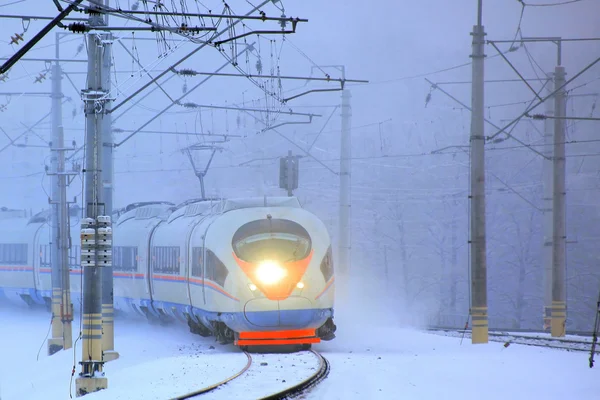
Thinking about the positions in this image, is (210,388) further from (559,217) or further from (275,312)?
(559,217)

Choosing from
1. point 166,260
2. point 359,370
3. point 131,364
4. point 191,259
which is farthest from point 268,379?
point 166,260

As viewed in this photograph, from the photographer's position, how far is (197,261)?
21.8 meters

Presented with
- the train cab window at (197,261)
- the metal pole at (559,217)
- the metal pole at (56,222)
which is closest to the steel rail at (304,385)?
the train cab window at (197,261)

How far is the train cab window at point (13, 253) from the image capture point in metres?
37.8

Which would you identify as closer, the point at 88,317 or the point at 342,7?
the point at 88,317

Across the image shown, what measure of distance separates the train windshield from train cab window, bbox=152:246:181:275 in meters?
4.10

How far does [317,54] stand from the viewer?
4823 inches

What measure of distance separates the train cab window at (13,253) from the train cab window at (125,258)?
860cm

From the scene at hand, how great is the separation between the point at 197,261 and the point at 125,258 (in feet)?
26.6

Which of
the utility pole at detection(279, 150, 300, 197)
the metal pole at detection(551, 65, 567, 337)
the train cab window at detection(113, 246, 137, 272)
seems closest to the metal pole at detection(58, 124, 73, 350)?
the train cab window at detection(113, 246, 137, 272)

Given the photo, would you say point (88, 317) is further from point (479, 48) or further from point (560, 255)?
point (560, 255)

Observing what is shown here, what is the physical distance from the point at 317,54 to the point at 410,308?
61168 millimetres

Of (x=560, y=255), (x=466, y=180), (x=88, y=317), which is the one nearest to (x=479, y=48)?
(x=560, y=255)

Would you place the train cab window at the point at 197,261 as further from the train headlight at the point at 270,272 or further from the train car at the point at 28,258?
the train car at the point at 28,258
